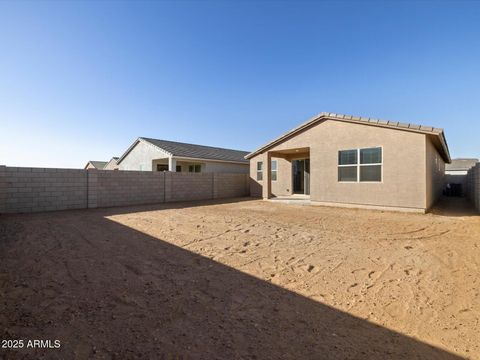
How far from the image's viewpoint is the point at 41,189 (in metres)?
10.2

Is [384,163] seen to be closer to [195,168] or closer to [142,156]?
[195,168]

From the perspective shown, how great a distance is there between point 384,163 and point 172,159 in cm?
1396

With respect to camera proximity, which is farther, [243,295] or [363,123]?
[363,123]

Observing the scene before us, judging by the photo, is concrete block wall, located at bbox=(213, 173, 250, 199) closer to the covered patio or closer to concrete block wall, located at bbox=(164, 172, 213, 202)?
concrete block wall, located at bbox=(164, 172, 213, 202)

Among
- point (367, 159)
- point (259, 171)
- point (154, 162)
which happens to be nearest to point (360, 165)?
point (367, 159)

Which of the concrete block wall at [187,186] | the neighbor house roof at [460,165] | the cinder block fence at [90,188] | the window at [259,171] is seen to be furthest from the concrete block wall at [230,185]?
the neighbor house roof at [460,165]

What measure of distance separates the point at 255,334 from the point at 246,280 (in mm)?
1294

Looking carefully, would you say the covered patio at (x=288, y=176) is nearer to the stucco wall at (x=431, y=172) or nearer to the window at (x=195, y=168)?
the stucco wall at (x=431, y=172)

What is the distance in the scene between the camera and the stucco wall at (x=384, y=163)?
9.57m

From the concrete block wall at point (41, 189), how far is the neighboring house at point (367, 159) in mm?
10758

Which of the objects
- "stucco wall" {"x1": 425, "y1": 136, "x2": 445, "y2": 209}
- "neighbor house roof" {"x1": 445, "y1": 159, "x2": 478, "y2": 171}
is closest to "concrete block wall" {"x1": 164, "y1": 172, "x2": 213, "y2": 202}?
"stucco wall" {"x1": 425, "y1": 136, "x2": 445, "y2": 209}

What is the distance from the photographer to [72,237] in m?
6.02

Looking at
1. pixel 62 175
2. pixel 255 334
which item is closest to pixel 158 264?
pixel 255 334

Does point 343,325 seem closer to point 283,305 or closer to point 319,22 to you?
point 283,305
